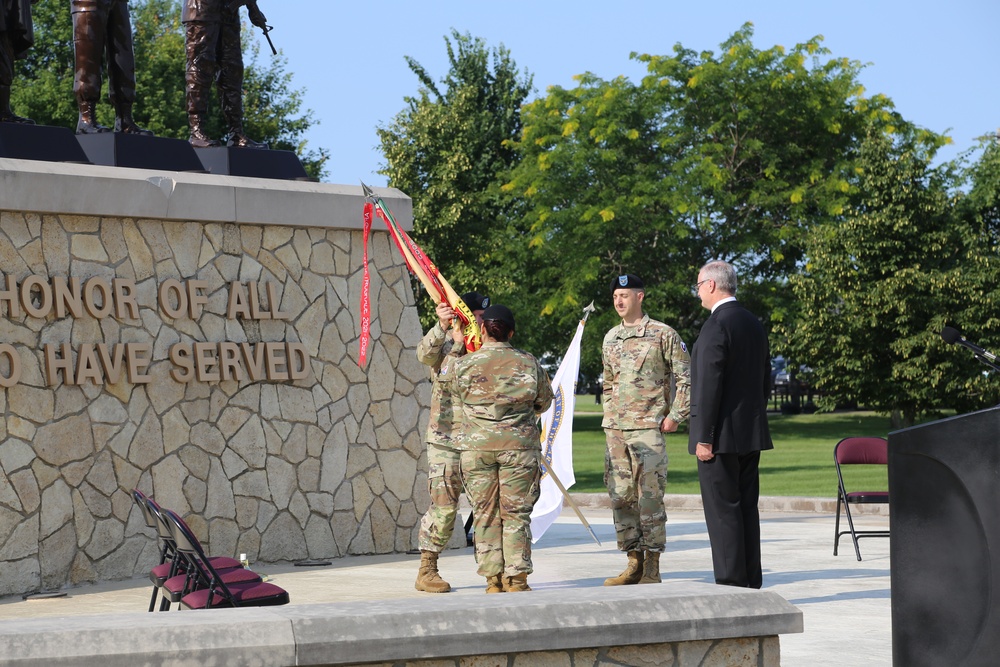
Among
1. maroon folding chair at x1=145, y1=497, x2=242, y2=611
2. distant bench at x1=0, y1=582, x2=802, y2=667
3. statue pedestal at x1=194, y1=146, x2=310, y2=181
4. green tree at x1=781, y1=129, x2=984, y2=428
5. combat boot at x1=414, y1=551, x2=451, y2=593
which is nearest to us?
distant bench at x1=0, y1=582, x2=802, y2=667

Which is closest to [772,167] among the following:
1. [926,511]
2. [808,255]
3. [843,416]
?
[808,255]

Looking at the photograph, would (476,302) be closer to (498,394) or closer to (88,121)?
(498,394)

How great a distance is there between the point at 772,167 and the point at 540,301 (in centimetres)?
772

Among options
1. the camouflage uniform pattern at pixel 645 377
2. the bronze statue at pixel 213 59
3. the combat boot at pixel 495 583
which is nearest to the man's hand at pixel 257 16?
the bronze statue at pixel 213 59

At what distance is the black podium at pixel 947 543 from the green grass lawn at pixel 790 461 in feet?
40.7

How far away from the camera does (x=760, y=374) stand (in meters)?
8.34

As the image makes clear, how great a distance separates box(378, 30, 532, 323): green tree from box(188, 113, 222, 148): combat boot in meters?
26.7

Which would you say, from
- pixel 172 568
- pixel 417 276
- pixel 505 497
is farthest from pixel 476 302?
pixel 172 568

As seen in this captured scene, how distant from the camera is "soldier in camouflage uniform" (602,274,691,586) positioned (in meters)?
9.66

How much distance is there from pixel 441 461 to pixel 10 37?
5.04m

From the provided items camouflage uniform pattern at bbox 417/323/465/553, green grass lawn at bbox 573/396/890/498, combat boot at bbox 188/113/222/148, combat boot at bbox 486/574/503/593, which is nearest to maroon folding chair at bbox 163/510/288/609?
combat boot at bbox 486/574/503/593

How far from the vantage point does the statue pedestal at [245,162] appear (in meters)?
12.0

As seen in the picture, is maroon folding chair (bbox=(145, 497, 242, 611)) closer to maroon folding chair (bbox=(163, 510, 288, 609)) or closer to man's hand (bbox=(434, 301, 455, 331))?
maroon folding chair (bbox=(163, 510, 288, 609))

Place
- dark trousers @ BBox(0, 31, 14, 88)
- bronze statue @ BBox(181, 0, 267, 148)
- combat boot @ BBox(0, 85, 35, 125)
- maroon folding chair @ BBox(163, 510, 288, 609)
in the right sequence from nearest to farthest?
maroon folding chair @ BBox(163, 510, 288, 609)
combat boot @ BBox(0, 85, 35, 125)
dark trousers @ BBox(0, 31, 14, 88)
bronze statue @ BBox(181, 0, 267, 148)
